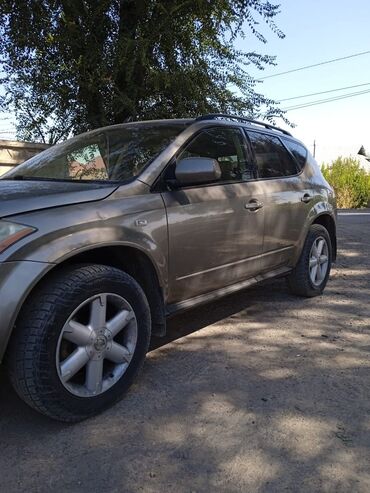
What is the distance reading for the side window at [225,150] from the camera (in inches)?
157

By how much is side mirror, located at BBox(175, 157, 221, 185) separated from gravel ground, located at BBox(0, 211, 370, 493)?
1.28 m

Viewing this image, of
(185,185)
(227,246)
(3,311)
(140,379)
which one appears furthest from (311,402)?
(3,311)

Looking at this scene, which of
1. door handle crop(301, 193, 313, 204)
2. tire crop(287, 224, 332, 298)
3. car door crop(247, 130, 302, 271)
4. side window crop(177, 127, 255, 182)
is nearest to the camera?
side window crop(177, 127, 255, 182)

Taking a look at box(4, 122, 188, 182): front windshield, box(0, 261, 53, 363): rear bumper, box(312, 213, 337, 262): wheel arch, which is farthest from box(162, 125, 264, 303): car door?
box(312, 213, 337, 262): wheel arch

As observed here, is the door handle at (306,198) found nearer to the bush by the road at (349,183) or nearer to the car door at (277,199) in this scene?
the car door at (277,199)

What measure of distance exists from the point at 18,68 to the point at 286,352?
6369 millimetres

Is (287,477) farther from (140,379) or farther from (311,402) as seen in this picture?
(140,379)

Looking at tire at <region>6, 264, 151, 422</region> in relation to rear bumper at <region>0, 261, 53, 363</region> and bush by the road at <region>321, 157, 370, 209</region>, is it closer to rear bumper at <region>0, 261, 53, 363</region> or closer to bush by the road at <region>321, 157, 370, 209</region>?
rear bumper at <region>0, 261, 53, 363</region>

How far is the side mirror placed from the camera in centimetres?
351

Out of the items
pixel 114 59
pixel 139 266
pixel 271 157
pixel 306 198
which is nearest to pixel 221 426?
pixel 139 266

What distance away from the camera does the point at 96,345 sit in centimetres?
295

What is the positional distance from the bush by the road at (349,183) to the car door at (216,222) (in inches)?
911

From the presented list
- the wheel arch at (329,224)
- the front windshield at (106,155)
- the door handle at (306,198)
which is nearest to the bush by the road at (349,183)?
the wheel arch at (329,224)

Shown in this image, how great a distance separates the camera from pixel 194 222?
3670 millimetres
